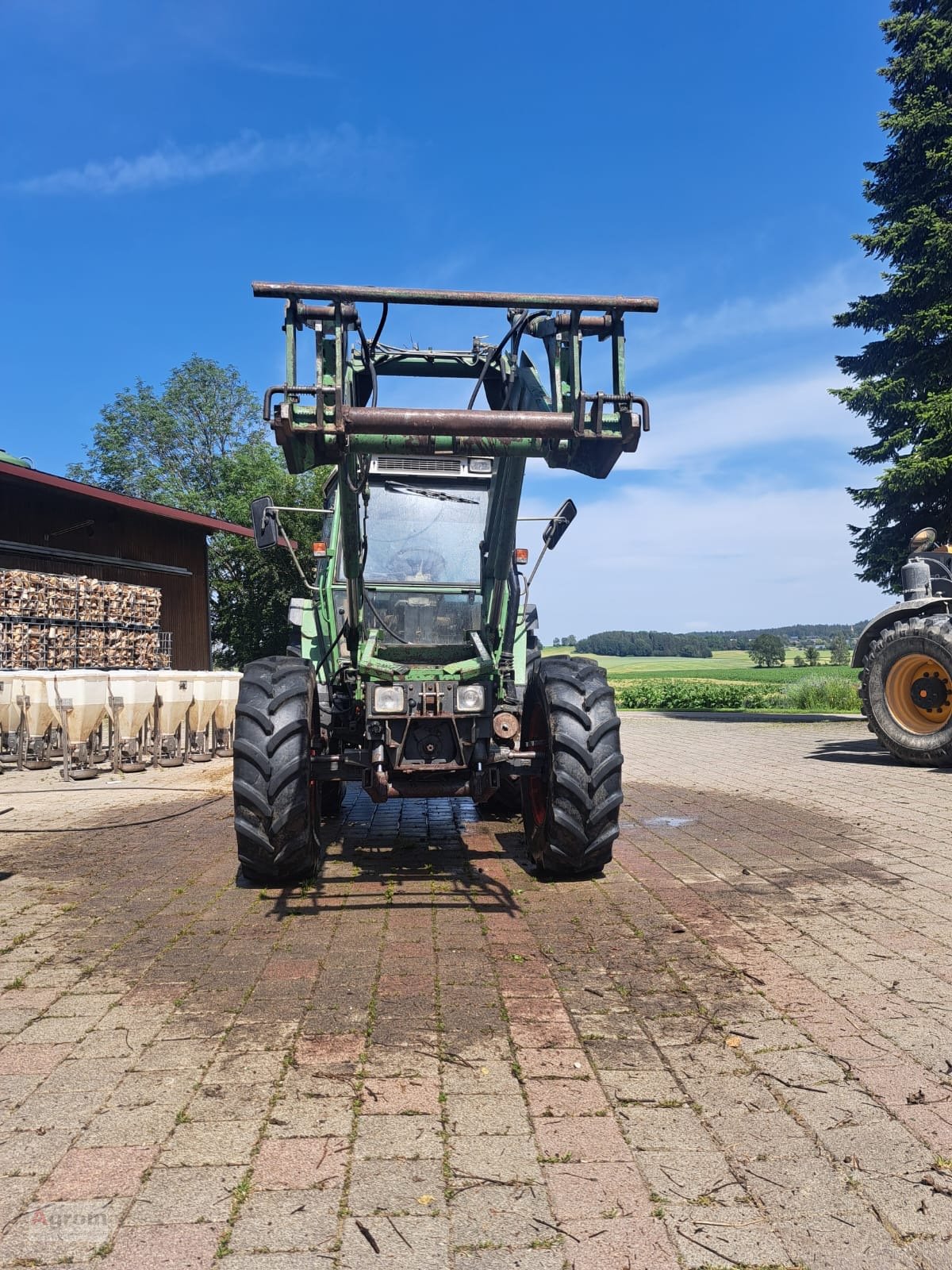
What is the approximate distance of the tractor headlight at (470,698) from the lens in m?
5.38

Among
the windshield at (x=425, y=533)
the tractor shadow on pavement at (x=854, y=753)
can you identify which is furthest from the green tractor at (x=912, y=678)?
the windshield at (x=425, y=533)

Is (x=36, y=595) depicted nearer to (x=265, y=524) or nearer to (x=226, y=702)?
(x=226, y=702)

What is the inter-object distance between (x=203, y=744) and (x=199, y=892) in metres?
7.77

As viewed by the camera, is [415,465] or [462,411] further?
[415,465]

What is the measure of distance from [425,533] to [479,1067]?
4.16 meters

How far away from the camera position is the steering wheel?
259 inches

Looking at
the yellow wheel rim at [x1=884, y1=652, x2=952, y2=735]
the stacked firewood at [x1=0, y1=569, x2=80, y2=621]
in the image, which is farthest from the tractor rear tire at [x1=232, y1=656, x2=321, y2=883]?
the stacked firewood at [x1=0, y1=569, x2=80, y2=621]

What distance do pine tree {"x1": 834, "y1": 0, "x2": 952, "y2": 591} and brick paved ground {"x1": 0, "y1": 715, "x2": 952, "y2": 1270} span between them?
13.5 m

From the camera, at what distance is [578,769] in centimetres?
525

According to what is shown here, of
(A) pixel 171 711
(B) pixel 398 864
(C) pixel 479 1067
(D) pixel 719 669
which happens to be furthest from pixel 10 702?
(D) pixel 719 669

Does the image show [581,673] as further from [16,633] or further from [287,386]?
[16,633]

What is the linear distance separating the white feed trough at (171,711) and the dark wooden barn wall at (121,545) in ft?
16.1

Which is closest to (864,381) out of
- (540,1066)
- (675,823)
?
(675,823)

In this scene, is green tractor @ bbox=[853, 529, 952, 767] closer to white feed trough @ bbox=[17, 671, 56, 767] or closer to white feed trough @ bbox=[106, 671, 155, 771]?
white feed trough @ bbox=[106, 671, 155, 771]
